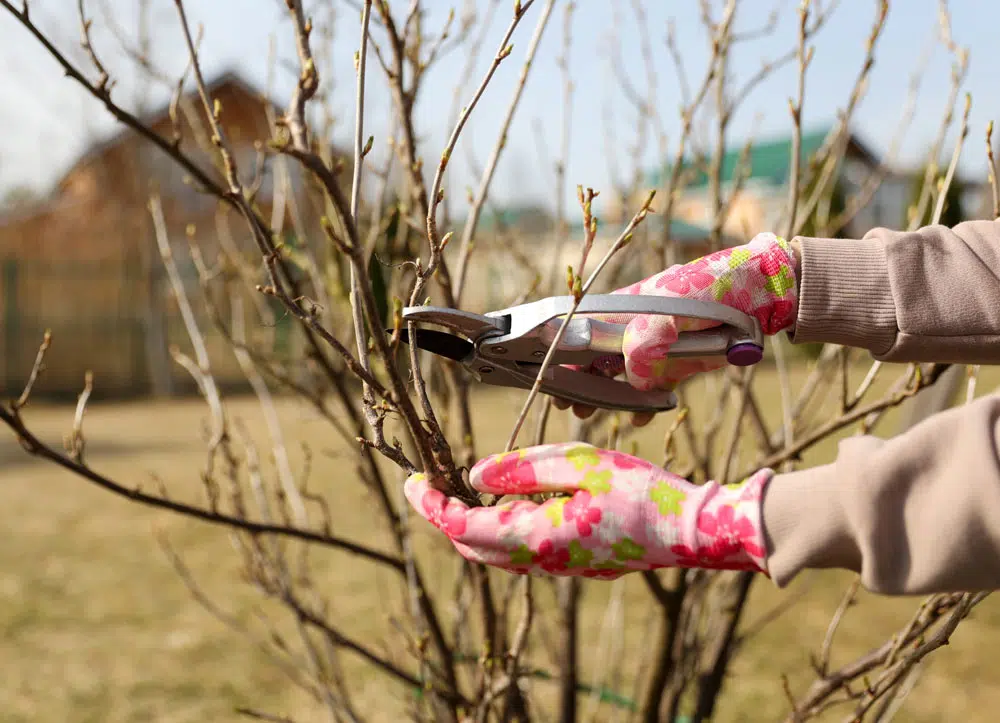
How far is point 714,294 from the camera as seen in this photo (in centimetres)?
134

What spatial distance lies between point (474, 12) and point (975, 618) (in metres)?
4.09

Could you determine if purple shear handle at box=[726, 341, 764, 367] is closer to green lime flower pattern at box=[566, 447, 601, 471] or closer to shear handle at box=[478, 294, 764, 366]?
shear handle at box=[478, 294, 764, 366]

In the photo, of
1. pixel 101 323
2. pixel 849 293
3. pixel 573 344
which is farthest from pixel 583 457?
pixel 101 323

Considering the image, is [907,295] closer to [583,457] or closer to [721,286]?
[721,286]

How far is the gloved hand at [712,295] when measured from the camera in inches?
51.6

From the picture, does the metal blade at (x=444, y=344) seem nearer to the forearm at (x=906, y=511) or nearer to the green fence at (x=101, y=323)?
the forearm at (x=906, y=511)

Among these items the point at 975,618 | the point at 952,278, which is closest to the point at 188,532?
the point at 975,618

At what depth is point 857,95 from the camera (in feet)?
6.15

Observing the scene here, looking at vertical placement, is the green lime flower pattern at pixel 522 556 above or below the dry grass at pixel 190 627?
above

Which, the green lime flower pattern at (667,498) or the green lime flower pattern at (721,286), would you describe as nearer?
the green lime flower pattern at (667,498)

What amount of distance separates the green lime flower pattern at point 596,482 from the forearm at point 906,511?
7.0 inches

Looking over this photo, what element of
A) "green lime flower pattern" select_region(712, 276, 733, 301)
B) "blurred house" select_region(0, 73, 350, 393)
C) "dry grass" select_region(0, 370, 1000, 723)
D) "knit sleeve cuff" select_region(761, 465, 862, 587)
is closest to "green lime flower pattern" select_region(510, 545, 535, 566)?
"knit sleeve cuff" select_region(761, 465, 862, 587)

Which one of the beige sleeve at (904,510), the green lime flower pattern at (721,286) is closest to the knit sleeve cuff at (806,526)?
the beige sleeve at (904,510)

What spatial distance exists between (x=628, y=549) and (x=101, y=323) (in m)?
14.9
